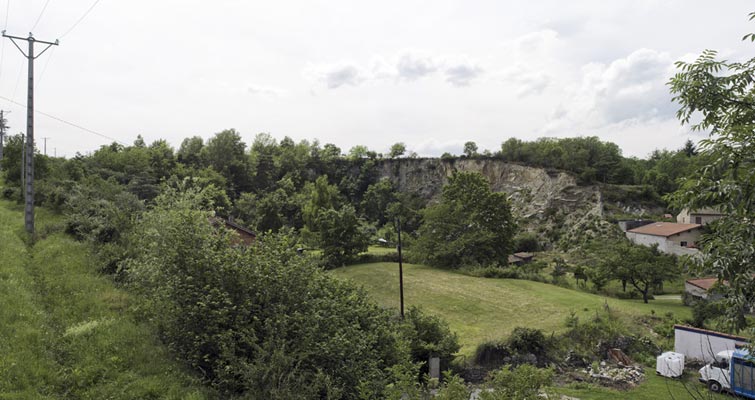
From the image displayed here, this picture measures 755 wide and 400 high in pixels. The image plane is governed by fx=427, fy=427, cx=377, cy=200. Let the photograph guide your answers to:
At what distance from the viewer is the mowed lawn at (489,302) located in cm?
2403

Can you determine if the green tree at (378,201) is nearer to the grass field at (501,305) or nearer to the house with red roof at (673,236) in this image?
the grass field at (501,305)

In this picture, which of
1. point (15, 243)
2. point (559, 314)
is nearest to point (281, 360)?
point (15, 243)

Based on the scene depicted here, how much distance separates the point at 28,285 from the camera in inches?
447

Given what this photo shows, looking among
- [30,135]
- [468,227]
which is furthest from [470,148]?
[30,135]

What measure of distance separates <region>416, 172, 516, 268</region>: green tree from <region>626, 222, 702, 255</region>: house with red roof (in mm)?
12163

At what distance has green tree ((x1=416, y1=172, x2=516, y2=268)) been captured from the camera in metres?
39.1

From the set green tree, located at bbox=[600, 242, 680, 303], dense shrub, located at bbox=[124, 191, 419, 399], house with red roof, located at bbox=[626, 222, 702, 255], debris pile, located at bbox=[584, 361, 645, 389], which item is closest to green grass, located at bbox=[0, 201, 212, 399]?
dense shrub, located at bbox=[124, 191, 419, 399]

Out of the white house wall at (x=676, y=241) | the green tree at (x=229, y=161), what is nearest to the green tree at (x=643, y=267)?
the white house wall at (x=676, y=241)

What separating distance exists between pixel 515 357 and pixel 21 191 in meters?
30.7

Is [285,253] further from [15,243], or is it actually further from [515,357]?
[515,357]

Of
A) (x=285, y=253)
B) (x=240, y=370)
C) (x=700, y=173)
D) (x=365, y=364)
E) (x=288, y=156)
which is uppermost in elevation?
(x=288, y=156)

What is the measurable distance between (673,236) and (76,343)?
42.5 metres

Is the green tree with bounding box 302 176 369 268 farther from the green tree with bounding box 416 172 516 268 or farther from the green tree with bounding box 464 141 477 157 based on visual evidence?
the green tree with bounding box 464 141 477 157

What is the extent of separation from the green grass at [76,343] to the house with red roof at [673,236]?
130 feet
